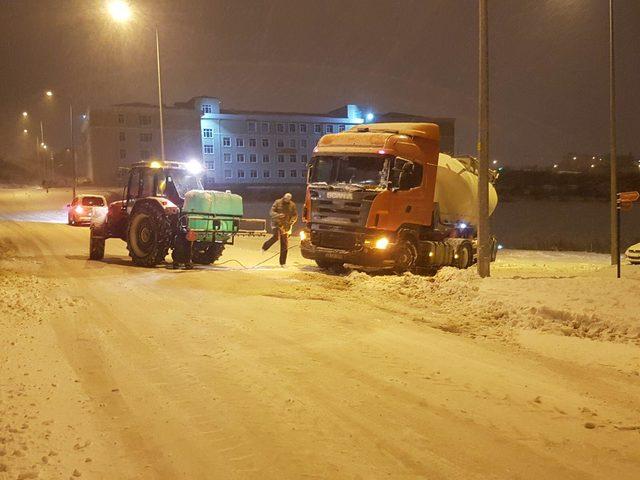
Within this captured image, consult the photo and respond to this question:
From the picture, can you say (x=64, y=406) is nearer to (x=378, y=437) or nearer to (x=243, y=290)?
(x=378, y=437)

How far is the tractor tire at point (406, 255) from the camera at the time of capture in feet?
49.1

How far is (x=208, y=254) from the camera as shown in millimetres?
17234

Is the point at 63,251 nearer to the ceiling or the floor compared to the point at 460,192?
nearer to the floor

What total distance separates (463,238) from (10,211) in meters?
39.0

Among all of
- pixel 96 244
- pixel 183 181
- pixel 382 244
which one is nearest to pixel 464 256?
pixel 382 244

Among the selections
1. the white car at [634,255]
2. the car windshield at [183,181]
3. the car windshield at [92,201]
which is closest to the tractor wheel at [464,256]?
the white car at [634,255]

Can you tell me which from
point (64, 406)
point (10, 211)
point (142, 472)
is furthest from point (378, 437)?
point (10, 211)

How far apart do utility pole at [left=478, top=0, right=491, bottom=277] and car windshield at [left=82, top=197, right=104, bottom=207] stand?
83.1ft

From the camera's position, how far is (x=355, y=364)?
7.09m

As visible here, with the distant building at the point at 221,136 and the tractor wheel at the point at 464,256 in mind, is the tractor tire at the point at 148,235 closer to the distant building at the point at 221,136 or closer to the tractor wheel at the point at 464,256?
the tractor wheel at the point at 464,256

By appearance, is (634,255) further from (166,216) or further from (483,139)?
(166,216)

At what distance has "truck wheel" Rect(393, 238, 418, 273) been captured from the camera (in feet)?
49.1

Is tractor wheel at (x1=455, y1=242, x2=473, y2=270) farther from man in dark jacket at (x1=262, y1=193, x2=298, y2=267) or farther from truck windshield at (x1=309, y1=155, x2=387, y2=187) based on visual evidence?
man in dark jacket at (x1=262, y1=193, x2=298, y2=267)

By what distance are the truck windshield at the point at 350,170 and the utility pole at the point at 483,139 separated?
2.44 meters
